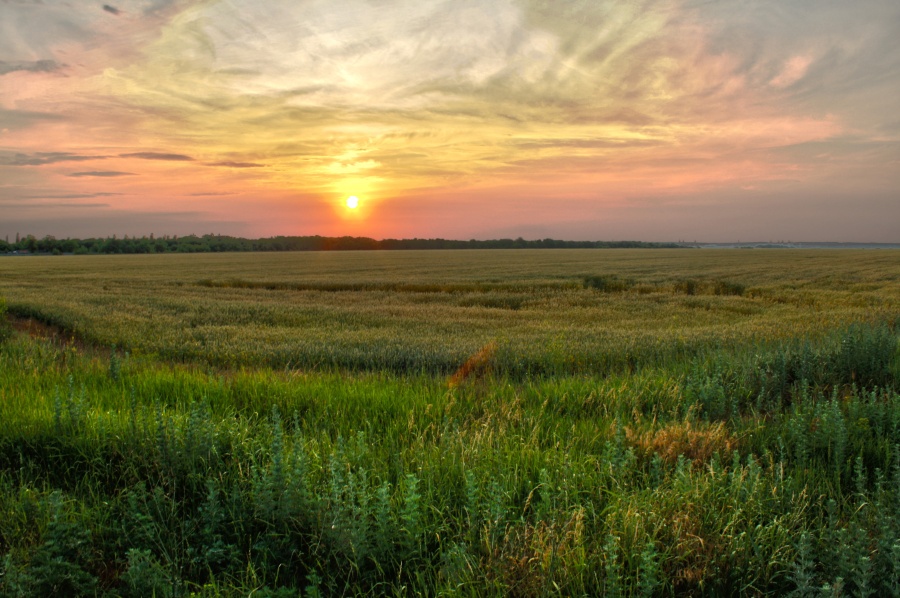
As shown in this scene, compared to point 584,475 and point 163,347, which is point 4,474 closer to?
point 584,475

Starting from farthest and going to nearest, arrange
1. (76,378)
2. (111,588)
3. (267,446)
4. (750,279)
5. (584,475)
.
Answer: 1. (750,279)
2. (76,378)
3. (267,446)
4. (584,475)
5. (111,588)

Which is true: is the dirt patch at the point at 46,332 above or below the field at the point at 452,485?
below

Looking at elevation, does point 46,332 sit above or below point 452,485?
below

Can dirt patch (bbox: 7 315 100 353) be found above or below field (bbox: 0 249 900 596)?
below

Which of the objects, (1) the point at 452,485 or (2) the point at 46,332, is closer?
(1) the point at 452,485

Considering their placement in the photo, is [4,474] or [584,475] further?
[4,474]

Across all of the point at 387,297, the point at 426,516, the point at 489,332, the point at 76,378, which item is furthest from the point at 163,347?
the point at 387,297

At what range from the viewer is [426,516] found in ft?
11.3

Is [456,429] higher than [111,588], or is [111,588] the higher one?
[456,429]

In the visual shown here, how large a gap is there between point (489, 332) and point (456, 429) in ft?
36.7

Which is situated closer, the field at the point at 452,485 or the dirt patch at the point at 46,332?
the field at the point at 452,485

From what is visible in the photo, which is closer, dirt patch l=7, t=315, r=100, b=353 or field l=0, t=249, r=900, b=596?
field l=0, t=249, r=900, b=596

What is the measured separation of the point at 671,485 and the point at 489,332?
12.0m

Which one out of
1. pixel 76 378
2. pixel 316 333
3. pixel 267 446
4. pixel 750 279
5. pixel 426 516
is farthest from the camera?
pixel 750 279
